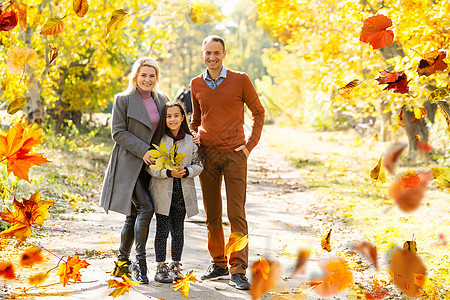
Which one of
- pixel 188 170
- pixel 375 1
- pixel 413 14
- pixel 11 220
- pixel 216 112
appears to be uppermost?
pixel 375 1

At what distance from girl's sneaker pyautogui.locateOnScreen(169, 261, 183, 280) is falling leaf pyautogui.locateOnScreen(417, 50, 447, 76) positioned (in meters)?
2.81

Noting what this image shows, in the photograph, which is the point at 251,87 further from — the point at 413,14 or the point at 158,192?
the point at 413,14

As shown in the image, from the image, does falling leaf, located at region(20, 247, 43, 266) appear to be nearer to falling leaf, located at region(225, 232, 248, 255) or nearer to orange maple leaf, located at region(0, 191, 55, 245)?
orange maple leaf, located at region(0, 191, 55, 245)

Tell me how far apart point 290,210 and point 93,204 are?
10.9 ft

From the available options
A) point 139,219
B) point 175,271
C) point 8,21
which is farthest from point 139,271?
point 8,21

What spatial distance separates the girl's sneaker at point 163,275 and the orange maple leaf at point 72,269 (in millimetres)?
1006

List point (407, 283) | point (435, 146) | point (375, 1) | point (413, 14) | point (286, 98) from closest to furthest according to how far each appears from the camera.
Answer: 1. point (407, 283)
2. point (413, 14)
3. point (375, 1)
4. point (435, 146)
5. point (286, 98)

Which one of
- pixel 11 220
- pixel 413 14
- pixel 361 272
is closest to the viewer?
pixel 11 220

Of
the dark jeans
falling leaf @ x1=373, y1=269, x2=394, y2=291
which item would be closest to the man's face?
the dark jeans

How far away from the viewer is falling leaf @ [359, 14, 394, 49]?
2582 millimetres

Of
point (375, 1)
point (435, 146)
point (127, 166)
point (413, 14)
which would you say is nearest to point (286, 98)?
point (435, 146)

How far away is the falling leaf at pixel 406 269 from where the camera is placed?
3497 millimetres

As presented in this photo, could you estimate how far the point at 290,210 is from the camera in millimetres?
9383

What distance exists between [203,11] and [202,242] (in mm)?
4726
